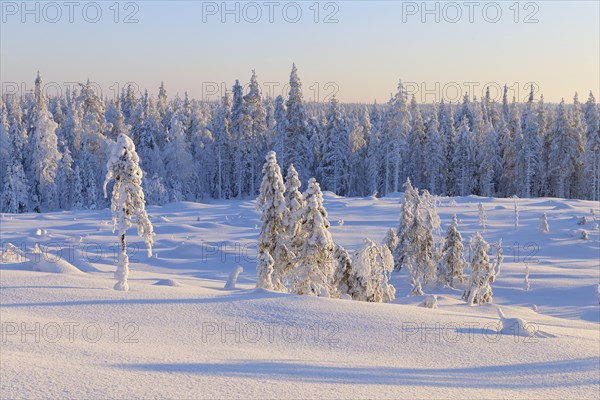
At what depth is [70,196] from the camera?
74688mm

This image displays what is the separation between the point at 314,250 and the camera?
2069cm

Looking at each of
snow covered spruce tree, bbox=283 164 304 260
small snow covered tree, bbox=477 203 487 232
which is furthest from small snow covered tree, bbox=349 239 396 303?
small snow covered tree, bbox=477 203 487 232

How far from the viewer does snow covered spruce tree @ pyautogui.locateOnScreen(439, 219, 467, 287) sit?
30500 millimetres

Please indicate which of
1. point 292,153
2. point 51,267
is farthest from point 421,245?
point 292,153

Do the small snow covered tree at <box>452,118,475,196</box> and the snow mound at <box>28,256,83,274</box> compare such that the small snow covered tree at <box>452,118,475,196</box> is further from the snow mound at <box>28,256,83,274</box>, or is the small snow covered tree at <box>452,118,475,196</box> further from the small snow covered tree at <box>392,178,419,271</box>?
the snow mound at <box>28,256,83,274</box>

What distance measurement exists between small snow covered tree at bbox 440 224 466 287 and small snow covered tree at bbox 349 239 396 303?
8.43 meters

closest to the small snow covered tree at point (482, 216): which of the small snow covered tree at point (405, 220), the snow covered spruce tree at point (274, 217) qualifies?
the small snow covered tree at point (405, 220)

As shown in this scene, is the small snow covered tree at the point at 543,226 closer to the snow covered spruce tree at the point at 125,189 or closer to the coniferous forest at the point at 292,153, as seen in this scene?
the coniferous forest at the point at 292,153

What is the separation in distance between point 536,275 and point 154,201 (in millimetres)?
50506

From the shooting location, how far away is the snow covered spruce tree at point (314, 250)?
66.4 feet

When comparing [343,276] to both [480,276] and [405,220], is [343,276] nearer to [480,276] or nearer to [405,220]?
[480,276]

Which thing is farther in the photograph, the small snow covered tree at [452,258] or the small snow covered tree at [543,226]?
the small snow covered tree at [543,226]

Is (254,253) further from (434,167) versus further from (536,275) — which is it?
(434,167)

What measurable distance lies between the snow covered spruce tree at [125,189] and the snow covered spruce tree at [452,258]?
64.9 ft
